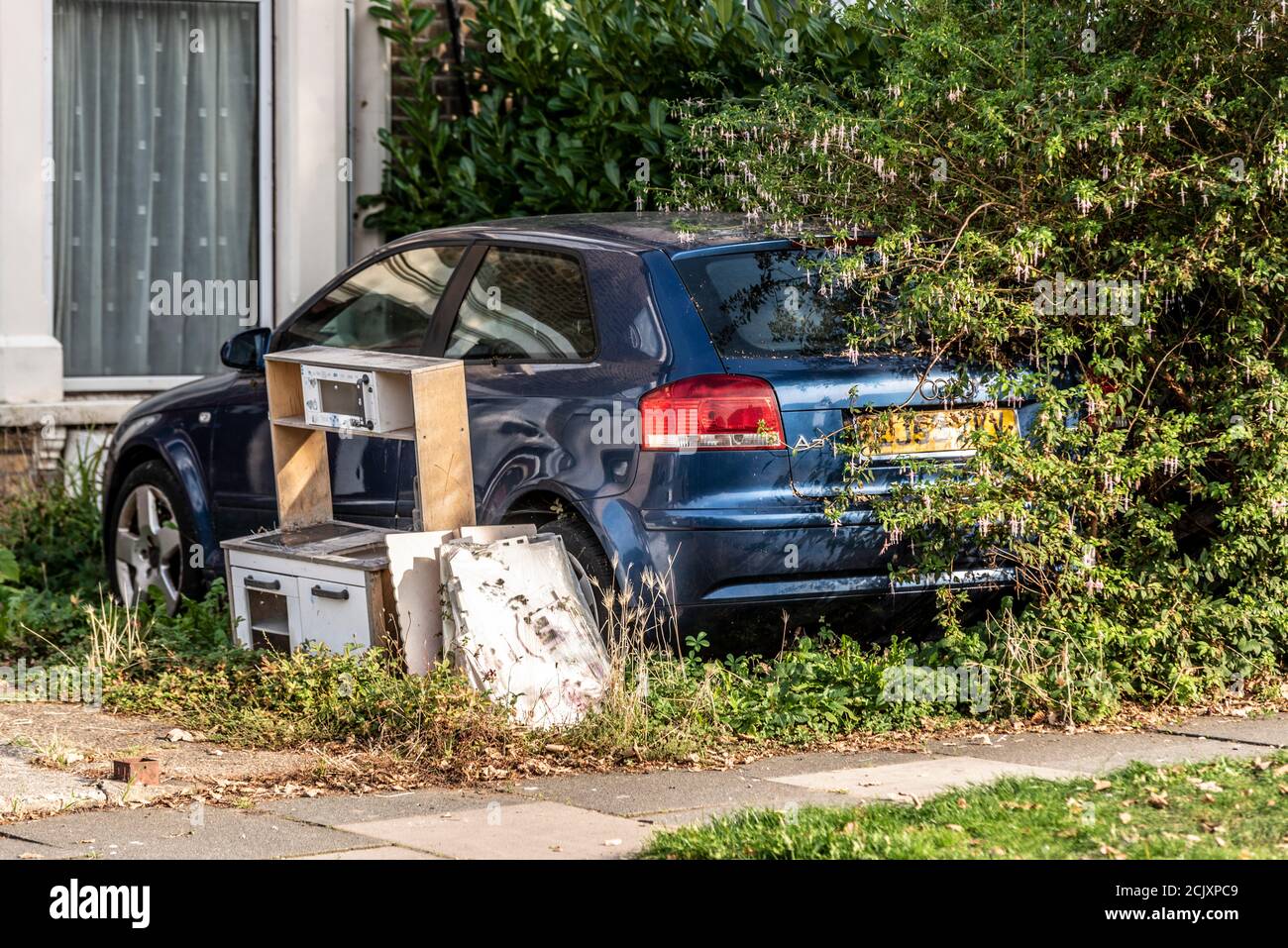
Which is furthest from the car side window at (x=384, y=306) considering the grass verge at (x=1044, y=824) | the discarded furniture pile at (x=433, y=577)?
the grass verge at (x=1044, y=824)

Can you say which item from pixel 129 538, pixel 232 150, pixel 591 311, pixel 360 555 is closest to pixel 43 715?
pixel 360 555

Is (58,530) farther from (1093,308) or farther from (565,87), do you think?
(1093,308)

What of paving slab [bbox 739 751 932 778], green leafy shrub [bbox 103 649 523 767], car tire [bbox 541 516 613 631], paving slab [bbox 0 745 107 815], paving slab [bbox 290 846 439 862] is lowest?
paving slab [bbox 739 751 932 778]

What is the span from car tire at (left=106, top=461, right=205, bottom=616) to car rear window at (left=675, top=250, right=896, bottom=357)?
9.71ft

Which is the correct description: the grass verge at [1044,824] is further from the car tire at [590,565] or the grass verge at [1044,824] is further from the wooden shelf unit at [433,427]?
the wooden shelf unit at [433,427]

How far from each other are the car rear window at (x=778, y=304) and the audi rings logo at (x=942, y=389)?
7.6 inches

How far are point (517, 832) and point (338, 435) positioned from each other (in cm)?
282

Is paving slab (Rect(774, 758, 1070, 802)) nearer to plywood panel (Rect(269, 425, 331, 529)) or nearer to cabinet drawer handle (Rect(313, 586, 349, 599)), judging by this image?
cabinet drawer handle (Rect(313, 586, 349, 599))

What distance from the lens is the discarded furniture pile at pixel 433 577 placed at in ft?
20.3

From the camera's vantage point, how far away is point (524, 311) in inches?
275

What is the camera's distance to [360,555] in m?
6.62

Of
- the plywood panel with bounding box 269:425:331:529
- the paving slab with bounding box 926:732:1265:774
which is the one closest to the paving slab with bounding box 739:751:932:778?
the paving slab with bounding box 926:732:1265:774

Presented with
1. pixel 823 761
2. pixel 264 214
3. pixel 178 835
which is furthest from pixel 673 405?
pixel 264 214

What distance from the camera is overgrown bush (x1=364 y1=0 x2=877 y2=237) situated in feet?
32.8
